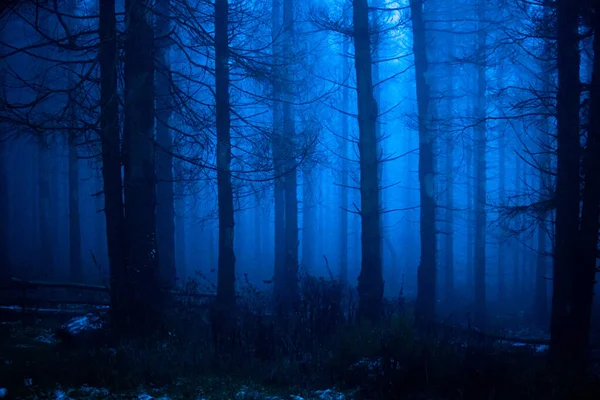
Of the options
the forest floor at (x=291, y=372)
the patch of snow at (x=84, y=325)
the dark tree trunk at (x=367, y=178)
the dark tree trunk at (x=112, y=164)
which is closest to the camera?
the forest floor at (x=291, y=372)

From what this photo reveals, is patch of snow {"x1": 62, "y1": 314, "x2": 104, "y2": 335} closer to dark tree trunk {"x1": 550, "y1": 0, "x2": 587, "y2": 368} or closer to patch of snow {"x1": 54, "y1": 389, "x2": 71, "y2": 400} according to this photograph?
patch of snow {"x1": 54, "y1": 389, "x2": 71, "y2": 400}

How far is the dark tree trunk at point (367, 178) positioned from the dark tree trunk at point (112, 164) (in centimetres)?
478

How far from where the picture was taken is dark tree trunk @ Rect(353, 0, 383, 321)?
9211 millimetres

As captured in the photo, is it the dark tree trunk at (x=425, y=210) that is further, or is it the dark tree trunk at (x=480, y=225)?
the dark tree trunk at (x=480, y=225)

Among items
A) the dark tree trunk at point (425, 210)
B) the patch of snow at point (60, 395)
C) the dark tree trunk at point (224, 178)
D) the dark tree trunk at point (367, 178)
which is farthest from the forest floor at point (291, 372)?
the dark tree trunk at point (425, 210)

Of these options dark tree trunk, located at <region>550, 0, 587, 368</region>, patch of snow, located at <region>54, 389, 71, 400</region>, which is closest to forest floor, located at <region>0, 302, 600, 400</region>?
patch of snow, located at <region>54, 389, 71, 400</region>

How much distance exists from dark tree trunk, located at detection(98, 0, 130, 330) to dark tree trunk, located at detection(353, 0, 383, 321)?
478 centimetres

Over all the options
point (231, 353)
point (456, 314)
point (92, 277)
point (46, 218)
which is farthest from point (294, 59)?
point (46, 218)

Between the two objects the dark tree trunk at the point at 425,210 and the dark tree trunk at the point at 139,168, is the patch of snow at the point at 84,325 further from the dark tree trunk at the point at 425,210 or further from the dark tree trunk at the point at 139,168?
the dark tree trunk at the point at 425,210

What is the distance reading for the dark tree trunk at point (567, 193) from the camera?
23.4 ft

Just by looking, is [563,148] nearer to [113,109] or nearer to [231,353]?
[231,353]

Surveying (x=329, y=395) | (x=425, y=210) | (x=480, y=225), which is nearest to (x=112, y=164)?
(x=329, y=395)

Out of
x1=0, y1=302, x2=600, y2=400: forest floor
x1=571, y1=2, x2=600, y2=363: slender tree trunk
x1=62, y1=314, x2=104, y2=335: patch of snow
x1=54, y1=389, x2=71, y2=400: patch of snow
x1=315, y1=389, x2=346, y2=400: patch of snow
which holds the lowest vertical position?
x1=315, y1=389, x2=346, y2=400: patch of snow

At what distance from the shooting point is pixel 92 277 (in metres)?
19.5
